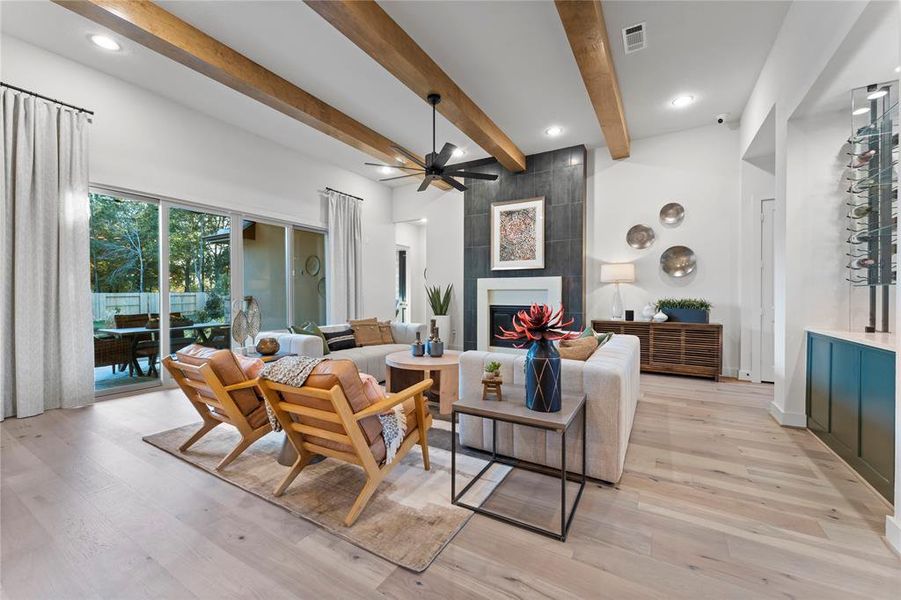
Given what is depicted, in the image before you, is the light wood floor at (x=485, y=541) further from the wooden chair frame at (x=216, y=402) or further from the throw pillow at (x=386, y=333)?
the throw pillow at (x=386, y=333)

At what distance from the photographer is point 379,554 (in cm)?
160

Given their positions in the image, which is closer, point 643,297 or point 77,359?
point 77,359

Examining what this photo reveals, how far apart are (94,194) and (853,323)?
6.99m

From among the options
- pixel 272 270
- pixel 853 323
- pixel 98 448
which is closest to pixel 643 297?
pixel 853 323

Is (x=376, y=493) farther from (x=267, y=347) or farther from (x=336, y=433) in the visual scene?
(x=267, y=347)

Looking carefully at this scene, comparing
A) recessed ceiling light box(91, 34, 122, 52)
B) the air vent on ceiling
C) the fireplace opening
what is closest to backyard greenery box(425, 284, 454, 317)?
the fireplace opening

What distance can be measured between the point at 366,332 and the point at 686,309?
426 centimetres

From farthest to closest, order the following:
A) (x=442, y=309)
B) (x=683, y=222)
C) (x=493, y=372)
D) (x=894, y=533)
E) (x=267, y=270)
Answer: (x=442, y=309)
(x=267, y=270)
(x=683, y=222)
(x=493, y=372)
(x=894, y=533)

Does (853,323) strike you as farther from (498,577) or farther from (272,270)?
(272,270)

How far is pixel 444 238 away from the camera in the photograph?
6.95m

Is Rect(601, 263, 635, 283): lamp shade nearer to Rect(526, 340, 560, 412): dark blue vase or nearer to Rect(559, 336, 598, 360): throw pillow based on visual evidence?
Rect(559, 336, 598, 360): throw pillow

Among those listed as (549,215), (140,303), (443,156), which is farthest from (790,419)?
(140,303)

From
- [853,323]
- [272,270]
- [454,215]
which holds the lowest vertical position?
[853,323]

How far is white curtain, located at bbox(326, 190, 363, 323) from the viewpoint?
6.18m
